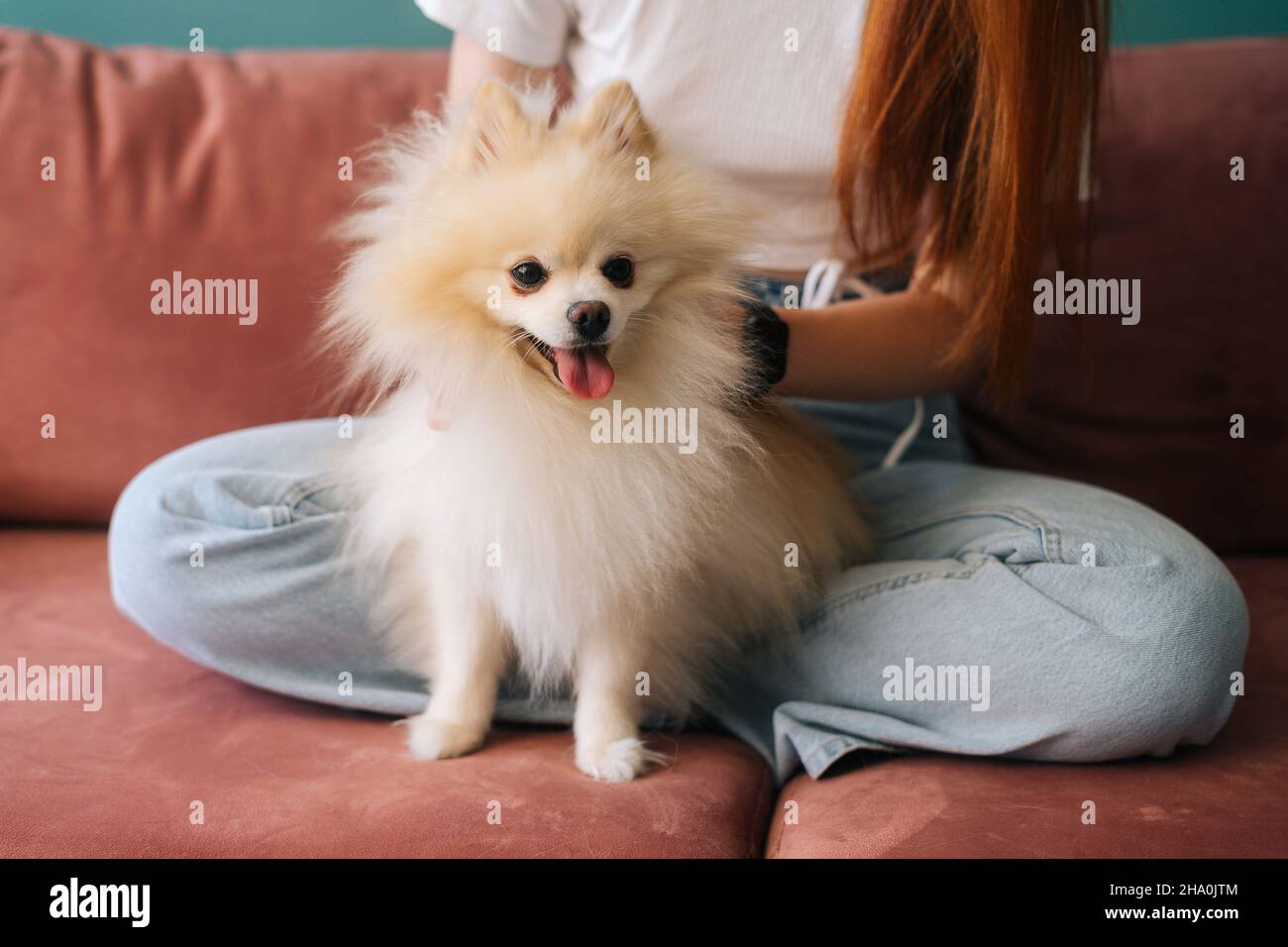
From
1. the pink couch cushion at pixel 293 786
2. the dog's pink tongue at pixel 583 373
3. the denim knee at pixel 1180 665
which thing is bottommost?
the pink couch cushion at pixel 293 786

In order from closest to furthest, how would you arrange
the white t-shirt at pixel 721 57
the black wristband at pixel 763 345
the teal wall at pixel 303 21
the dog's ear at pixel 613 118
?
the dog's ear at pixel 613 118, the black wristband at pixel 763 345, the white t-shirt at pixel 721 57, the teal wall at pixel 303 21

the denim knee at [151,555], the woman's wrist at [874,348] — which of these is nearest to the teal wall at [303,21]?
the woman's wrist at [874,348]

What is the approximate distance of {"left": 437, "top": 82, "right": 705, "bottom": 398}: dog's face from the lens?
3.73ft

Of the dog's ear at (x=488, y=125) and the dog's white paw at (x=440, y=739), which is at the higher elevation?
the dog's ear at (x=488, y=125)

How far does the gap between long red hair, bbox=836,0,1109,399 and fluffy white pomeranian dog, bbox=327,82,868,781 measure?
365 millimetres

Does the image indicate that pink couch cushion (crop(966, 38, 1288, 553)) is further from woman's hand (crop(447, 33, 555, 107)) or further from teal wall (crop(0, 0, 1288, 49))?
woman's hand (crop(447, 33, 555, 107))

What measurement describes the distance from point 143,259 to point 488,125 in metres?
0.97

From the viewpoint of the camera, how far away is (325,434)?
162 cm

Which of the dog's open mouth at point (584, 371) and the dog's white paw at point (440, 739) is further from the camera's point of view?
the dog's white paw at point (440, 739)

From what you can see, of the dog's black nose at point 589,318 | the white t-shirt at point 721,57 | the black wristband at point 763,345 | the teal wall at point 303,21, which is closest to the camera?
the dog's black nose at point 589,318

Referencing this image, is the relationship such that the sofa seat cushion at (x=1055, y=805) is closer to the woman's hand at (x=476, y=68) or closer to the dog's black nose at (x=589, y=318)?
the dog's black nose at (x=589, y=318)

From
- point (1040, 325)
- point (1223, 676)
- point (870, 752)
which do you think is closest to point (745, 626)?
point (870, 752)

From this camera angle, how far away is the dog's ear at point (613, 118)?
1.21 meters

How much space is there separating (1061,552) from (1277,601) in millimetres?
599
